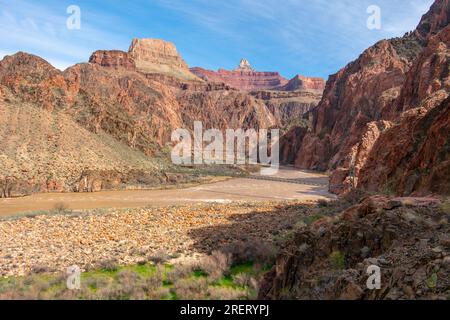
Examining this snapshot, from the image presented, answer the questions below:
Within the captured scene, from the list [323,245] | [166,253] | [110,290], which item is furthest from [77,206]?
[323,245]

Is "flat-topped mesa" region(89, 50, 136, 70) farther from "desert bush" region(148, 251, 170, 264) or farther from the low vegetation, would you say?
the low vegetation

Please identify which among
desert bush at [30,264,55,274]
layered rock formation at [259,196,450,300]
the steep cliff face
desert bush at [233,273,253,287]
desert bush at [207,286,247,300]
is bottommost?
desert bush at [30,264,55,274]

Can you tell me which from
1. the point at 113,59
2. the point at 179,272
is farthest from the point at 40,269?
the point at 113,59

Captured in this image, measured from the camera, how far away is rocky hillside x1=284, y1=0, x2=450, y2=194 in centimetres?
1795

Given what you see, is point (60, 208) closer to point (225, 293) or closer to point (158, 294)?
point (158, 294)

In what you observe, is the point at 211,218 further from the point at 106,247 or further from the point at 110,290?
the point at 110,290

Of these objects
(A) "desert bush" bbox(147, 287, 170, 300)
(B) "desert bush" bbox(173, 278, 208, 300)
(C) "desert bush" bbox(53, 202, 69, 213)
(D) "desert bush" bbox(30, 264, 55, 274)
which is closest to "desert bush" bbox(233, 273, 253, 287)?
(B) "desert bush" bbox(173, 278, 208, 300)

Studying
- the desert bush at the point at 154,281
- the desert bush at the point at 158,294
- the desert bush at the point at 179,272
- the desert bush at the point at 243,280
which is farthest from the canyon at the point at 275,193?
the desert bush at the point at 158,294

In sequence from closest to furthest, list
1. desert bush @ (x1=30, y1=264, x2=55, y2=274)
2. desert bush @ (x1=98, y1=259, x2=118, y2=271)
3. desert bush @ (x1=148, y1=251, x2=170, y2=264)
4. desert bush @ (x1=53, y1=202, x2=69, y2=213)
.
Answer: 1. desert bush @ (x1=30, y1=264, x2=55, y2=274)
2. desert bush @ (x1=98, y1=259, x2=118, y2=271)
3. desert bush @ (x1=148, y1=251, x2=170, y2=264)
4. desert bush @ (x1=53, y1=202, x2=69, y2=213)

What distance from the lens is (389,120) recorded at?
59719mm

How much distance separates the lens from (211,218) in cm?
2195

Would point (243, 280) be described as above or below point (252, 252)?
below
